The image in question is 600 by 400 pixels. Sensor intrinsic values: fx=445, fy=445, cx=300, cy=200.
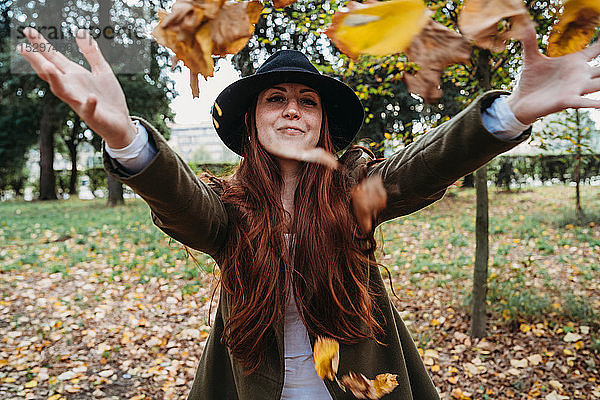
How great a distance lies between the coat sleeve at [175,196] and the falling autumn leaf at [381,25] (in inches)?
23.5

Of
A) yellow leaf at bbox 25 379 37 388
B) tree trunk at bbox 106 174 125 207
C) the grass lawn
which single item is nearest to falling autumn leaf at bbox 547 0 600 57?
the grass lawn

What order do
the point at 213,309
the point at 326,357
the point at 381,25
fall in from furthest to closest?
the point at 213,309
the point at 326,357
the point at 381,25

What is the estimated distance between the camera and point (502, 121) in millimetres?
1182

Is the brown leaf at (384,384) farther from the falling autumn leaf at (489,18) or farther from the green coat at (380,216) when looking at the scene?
the falling autumn leaf at (489,18)

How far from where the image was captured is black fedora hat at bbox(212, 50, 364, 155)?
1725 mm

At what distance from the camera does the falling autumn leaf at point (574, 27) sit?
89cm

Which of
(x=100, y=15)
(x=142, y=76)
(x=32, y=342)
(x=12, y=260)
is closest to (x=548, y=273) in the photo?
(x=32, y=342)

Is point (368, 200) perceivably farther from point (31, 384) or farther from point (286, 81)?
point (31, 384)

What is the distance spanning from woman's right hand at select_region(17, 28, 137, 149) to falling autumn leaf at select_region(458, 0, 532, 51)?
2.57ft

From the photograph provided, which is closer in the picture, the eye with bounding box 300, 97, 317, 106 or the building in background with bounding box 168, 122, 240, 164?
the eye with bounding box 300, 97, 317, 106

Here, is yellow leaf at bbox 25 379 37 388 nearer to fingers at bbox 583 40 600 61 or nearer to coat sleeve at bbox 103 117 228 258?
coat sleeve at bbox 103 117 228 258

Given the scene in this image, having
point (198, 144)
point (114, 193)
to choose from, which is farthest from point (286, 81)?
point (198, 144)

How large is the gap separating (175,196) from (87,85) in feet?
1.25

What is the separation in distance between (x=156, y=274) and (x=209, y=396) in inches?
185
